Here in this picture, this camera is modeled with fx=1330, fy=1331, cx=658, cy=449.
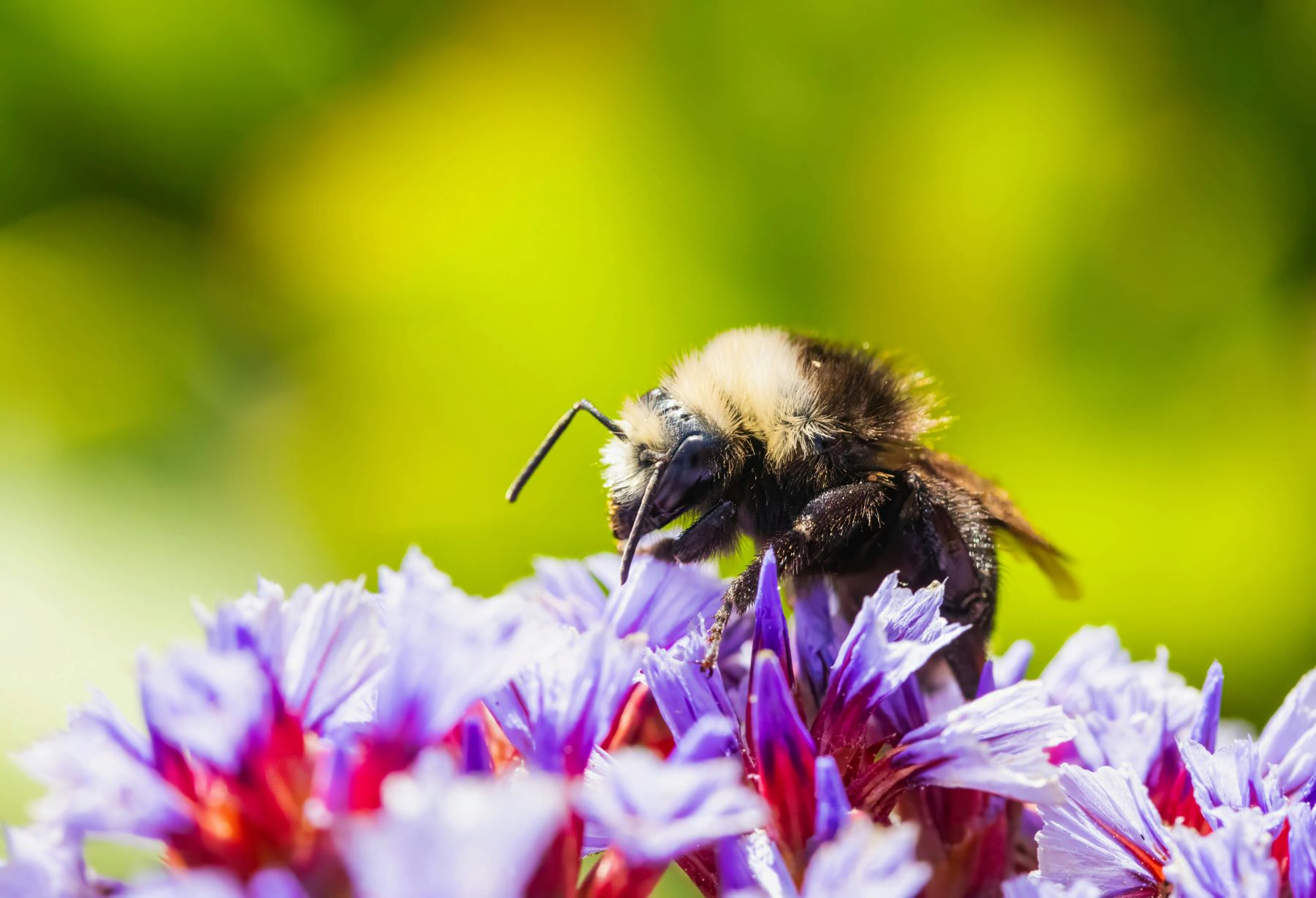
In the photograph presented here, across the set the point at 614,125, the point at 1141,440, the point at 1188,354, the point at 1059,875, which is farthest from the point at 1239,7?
the point at 1059,875

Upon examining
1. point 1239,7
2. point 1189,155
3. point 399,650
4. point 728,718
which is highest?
point 1239,7

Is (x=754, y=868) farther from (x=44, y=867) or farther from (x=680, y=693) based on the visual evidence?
(x=44, y=867)

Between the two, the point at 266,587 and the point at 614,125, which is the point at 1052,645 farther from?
the point at 266,587

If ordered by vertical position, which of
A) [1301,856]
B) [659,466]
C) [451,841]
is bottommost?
[1301,856]

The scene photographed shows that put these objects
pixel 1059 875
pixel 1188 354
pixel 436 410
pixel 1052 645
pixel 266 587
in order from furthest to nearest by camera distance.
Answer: pixel 436 410 → pixel 1188 354 → pixel 1052 645 → pixel 1059 875 → pixel 266 587

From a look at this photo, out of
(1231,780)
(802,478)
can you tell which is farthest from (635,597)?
(1231,780)

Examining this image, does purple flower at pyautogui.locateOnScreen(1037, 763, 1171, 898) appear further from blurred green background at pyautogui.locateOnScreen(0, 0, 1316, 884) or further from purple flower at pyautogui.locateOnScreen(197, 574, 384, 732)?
blurred green background at pyautogui.locateOnScreen(0, 0, 1316, 884)
